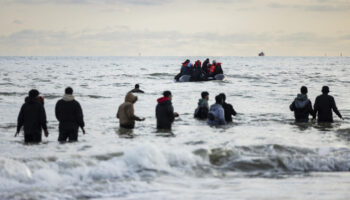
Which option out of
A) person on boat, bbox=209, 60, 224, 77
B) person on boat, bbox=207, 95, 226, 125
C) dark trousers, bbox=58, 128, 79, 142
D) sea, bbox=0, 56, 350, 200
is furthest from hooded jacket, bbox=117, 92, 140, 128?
person on boat, bbox=209, 60, 224, 77

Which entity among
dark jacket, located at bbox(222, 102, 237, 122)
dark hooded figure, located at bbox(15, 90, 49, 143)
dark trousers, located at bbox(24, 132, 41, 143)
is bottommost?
dark trousers, located at bbox(24, 132, 41, 143)

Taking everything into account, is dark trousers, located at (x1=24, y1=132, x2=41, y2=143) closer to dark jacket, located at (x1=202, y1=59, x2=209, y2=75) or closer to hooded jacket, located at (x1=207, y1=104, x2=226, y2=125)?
hooded jacket, located at (x1=207, y1=104, x2=226, y2=125)

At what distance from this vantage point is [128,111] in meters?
13.3

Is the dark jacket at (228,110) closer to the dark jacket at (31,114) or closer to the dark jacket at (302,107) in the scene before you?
the dark jacket at (302,107)

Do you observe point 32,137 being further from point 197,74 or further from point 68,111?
point 197,74

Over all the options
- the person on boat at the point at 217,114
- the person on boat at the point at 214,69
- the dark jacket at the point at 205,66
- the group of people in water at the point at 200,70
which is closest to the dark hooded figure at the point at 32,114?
the person on boat at the point at 217,114

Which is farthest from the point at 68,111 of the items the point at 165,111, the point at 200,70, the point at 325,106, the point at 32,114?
the point at 200,70

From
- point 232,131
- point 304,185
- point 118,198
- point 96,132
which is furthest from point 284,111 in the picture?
point 118,198

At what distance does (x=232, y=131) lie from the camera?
1421 centimetres

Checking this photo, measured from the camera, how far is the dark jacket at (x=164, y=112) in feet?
42.9

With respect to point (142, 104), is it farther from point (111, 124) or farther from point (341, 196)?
point (341, 196)

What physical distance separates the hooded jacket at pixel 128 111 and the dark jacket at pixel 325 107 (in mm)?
5745

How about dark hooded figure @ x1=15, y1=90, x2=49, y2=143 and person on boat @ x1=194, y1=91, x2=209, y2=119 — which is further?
person on boat @ x1=194, y1=91, x2=209, y2=119

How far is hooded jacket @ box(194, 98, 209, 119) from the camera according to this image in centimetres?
1539
